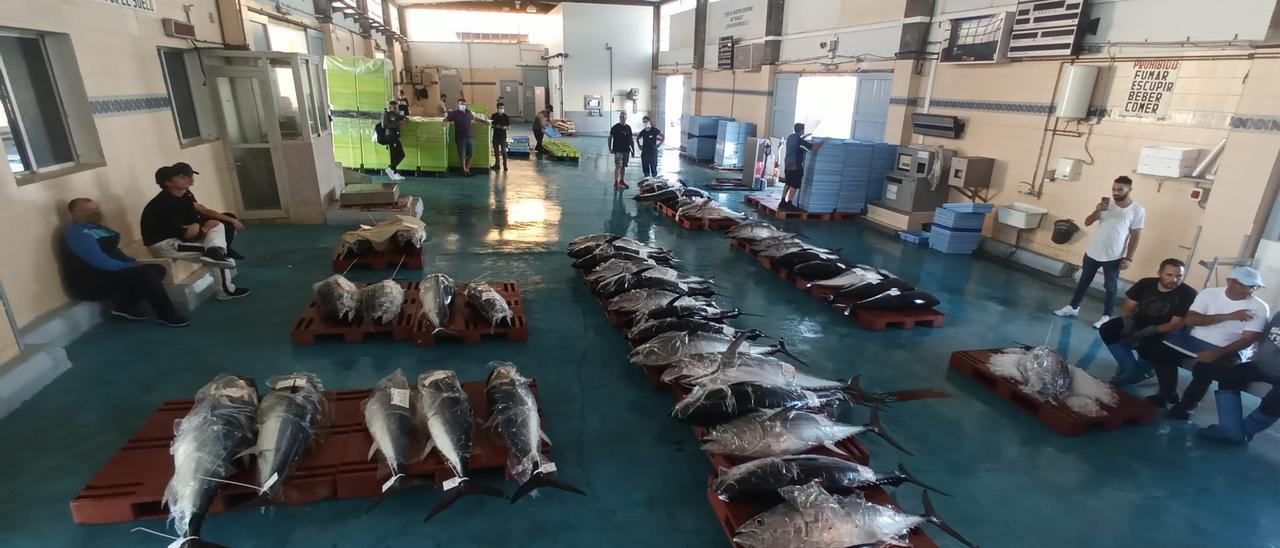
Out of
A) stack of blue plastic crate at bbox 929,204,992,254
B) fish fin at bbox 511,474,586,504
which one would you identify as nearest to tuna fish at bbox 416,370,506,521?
fish fin at bbox 511,474,586,504

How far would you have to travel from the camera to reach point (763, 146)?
13.9m

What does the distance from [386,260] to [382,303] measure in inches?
86.2

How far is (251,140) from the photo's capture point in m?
8.81

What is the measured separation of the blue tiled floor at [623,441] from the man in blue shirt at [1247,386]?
0.15m

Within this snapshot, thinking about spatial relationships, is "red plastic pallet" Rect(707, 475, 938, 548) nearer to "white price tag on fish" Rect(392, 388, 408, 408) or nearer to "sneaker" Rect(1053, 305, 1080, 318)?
"white price tag on fish" Rect(392, 388, 408, 408)

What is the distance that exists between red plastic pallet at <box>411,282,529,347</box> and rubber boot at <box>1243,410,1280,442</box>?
5556 millimetres

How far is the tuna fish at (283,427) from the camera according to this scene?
301 cm

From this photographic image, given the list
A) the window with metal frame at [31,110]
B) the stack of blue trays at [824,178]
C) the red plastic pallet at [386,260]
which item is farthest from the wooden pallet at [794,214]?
the window with metal frame at [31,110]

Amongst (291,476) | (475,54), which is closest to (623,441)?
(291,476)

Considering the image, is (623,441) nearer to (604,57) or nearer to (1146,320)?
(1146,320)

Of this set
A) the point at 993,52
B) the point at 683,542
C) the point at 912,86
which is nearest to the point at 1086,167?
the point at 993,52

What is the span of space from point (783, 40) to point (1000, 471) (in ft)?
45.6

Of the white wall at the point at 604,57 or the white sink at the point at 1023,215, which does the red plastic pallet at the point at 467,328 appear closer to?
the white sink at the point at 1023,215

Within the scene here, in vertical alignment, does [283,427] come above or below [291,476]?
above
